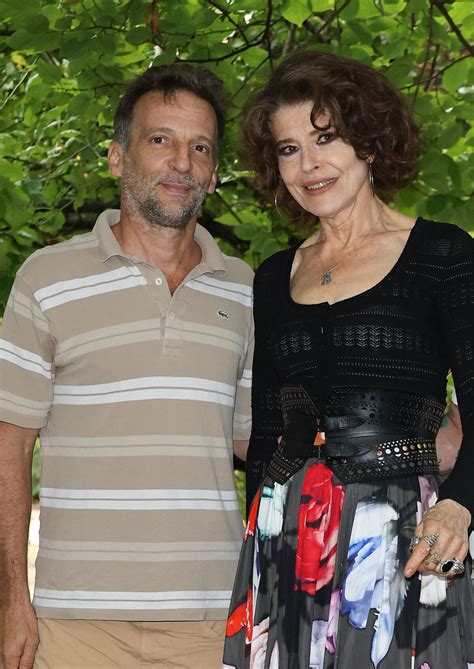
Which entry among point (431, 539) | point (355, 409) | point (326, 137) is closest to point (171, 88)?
point (326, 137)

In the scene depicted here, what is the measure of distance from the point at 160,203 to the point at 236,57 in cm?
178

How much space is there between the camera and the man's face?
3.99 m

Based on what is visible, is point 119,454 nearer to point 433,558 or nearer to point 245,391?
point 245,391

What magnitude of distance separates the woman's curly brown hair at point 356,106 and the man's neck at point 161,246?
48 centimetres

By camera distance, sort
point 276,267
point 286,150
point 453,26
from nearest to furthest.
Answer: point 286,150 < point 276,267 < point 453,26

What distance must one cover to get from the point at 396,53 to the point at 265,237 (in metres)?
0.99

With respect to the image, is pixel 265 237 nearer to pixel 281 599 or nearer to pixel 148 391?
pixel 148 391

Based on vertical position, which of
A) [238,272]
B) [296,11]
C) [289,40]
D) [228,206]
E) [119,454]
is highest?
[289,40]

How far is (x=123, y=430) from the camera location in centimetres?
371

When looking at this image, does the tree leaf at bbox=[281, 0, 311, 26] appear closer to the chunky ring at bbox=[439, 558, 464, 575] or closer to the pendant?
the pendant

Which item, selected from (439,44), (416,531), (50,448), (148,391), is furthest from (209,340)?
(439,44)

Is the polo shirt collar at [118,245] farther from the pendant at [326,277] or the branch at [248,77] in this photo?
the branch at [248,77]

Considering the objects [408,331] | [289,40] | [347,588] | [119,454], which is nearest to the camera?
[347,588]

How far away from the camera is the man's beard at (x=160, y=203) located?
3969 mm
